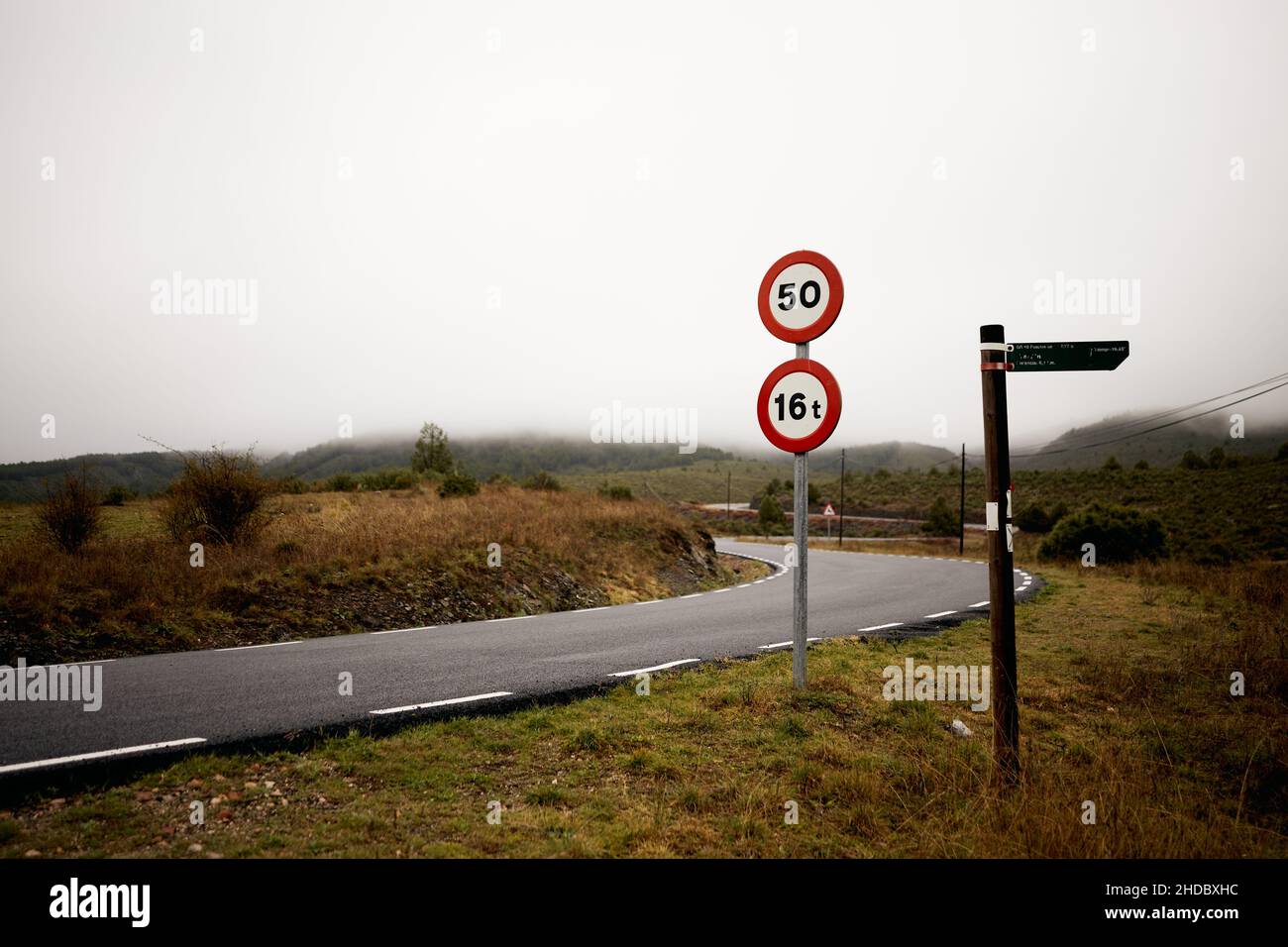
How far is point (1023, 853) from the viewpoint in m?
3.28

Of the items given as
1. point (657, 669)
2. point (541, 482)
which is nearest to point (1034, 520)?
point (541, 482)

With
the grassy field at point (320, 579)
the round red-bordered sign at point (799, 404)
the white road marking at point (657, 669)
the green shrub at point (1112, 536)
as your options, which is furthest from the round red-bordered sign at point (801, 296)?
the green shrub at point (1112, 536)

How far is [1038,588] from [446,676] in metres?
14.2

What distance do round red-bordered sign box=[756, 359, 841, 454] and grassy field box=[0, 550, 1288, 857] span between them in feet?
7.14

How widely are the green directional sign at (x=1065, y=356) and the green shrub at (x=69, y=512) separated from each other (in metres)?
15.0

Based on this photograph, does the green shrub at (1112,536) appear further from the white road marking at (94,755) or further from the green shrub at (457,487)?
the white road marking at (94,755)

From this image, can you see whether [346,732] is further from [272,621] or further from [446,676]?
[272,621]

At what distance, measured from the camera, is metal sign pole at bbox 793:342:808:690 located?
563 centimetres

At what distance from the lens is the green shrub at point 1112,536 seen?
958 inches

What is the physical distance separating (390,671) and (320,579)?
4.59 meters

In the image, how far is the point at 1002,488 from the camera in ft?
13.6
